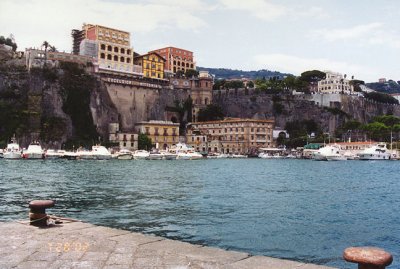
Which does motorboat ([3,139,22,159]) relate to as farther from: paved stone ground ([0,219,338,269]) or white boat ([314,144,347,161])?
paved stone ground ([0,219,338,269])

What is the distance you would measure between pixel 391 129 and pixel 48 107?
86319 millimetres

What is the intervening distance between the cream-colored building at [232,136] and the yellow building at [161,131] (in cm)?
528

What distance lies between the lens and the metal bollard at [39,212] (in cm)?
1055

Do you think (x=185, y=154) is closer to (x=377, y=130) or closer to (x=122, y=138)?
(x=122, y=138)

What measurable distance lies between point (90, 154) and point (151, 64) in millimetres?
41572

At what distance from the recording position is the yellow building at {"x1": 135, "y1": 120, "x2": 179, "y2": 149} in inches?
4193

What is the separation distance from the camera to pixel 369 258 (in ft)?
19.2

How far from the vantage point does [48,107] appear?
304 ft

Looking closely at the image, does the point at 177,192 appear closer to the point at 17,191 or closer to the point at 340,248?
the point at 17,191

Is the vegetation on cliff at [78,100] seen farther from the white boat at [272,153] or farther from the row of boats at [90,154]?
the white boat at [272,153]

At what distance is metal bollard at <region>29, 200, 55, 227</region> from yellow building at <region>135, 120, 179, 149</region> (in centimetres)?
9545

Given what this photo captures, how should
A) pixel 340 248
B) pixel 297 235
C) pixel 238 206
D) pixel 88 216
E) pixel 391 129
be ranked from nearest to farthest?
pixel 340 248
pixel 297 235
pixel 88 216
pixel 238 206
pixel 391 129

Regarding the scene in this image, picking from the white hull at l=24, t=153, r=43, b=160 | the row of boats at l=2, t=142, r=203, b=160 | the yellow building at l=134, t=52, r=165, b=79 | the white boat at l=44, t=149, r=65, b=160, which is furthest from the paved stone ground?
the yellow building at l=134, t=52, r=165, b=79

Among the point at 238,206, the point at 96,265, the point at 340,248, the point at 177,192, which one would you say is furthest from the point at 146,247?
the point at 177,192
